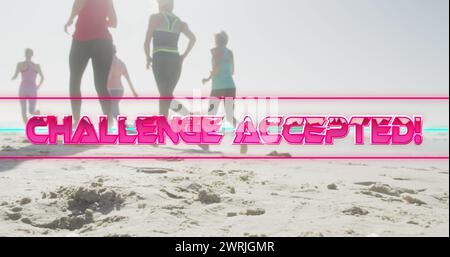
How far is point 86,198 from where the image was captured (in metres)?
2.72

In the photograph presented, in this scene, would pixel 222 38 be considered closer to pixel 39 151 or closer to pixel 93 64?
pixel 93 64

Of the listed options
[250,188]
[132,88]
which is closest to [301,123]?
[250,188]

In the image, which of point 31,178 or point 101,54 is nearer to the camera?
point 31,178

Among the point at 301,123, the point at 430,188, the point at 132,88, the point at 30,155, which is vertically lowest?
the point at 430,188

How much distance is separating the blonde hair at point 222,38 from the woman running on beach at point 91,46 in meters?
1.75

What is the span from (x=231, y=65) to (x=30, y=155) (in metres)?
3.20

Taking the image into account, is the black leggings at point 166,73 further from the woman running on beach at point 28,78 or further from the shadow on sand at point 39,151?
the woman running on beach at point 28,78

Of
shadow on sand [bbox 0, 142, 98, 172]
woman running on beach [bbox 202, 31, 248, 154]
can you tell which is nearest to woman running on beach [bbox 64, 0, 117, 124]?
shadow on sand [bbox 0, 142, 98, 172]

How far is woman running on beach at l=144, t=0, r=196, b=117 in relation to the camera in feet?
17.8

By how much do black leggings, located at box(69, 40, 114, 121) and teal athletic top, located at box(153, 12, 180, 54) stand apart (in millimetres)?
628

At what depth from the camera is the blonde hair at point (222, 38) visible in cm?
630

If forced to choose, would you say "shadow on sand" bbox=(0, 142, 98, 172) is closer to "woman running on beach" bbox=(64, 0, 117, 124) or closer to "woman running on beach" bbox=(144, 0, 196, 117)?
"woman running on beach" bbox=(64, 0, 117, 124)

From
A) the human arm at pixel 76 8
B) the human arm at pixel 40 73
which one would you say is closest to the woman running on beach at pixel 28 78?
the human arm at pixel 40 73
